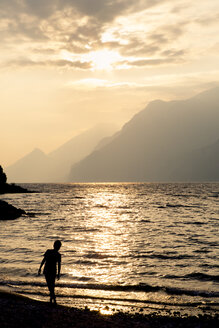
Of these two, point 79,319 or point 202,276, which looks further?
→ point 202,276

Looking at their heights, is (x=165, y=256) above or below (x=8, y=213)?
below

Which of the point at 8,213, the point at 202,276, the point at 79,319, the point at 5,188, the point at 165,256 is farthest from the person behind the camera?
the point at 5,188

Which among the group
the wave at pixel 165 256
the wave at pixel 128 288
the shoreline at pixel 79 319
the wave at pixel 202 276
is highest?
the shoreline at pixel 79 319

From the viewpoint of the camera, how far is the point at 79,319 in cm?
1142

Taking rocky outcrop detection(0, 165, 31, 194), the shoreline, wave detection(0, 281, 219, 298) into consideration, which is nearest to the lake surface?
wave detection(0, 281, 219, 298)

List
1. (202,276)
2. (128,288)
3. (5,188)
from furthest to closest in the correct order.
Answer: (5,188), (202,276), (128,288)

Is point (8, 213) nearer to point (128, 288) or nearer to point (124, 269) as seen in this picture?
point (124, 269)

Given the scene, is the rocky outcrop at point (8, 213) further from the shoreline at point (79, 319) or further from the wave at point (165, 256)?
the shoreline at point (79, 319)

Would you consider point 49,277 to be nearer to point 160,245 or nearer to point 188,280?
point 188,280

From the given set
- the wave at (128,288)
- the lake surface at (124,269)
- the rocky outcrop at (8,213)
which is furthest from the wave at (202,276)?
the rocky outcrop at (8,213)

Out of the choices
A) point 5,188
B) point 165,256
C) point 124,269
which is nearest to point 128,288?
point 124,269

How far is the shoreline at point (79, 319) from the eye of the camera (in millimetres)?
10875

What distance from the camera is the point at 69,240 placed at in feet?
103

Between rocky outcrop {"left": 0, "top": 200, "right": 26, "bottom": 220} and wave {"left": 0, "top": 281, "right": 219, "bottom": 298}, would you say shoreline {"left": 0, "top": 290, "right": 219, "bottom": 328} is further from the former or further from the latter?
rocky outcrop {"left": 0, "top": 200, "right": 26, "bottom": 220}
